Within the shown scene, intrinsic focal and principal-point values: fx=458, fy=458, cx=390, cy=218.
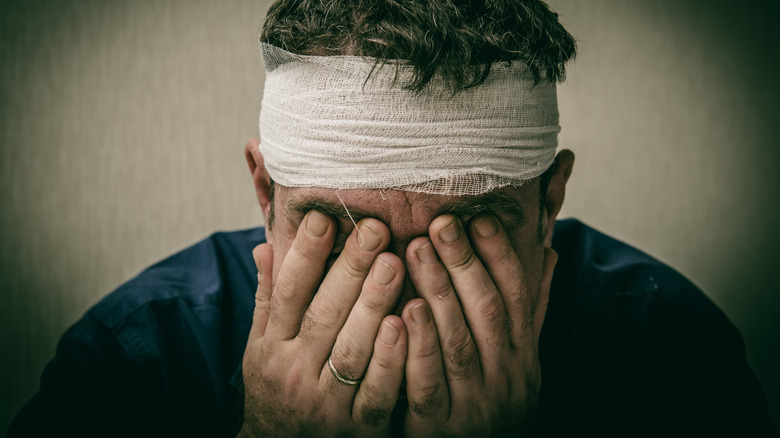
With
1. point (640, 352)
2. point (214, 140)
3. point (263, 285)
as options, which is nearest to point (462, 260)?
point (263, 285)

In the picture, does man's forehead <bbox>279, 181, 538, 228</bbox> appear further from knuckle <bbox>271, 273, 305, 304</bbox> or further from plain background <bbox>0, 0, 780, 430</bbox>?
plain background <bbox>0, 0, 780, 430</bbox>

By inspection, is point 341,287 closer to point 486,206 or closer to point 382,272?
point 382,272

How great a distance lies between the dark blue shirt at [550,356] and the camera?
0.97m

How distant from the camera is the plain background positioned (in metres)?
1.47

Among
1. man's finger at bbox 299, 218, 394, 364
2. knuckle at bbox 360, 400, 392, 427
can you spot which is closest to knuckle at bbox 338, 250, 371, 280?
man's finger at bbox 299, 218, 394, 364

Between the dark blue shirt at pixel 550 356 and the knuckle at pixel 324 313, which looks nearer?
the knuckle at pixel 324 313

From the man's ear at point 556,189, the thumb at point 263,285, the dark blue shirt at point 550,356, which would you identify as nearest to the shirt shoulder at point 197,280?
the dark blue shirt at point 550,356

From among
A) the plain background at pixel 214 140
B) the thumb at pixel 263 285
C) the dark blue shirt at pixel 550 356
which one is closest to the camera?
the thumb at pixel 263 285

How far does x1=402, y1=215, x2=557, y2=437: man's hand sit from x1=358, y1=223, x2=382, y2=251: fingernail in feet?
0.18

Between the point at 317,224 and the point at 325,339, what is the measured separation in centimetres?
21

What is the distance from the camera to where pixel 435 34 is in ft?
2.16

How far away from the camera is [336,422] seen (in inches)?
31.0

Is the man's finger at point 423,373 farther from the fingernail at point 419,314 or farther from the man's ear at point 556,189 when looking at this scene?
the man's ear at point 556,189

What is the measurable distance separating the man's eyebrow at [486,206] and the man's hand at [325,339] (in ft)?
0.35
